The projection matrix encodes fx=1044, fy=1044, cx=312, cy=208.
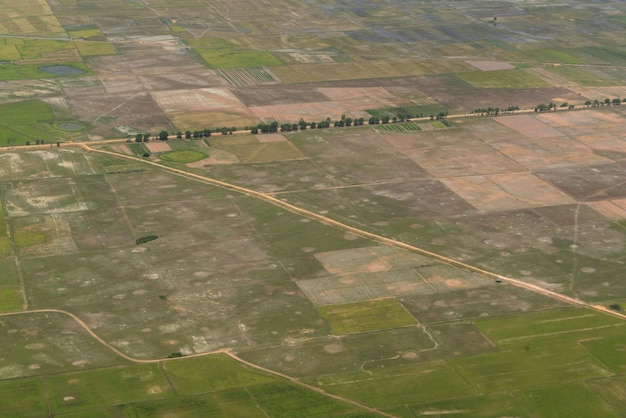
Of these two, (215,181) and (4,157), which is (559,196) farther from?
(4,157)

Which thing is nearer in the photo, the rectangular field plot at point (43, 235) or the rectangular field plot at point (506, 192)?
the rectangular field plot at point (43, 235)

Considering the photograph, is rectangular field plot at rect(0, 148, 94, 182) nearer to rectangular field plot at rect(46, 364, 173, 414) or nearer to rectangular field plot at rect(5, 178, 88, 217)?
rectangular field plot at rect(5, 178, 88, 217)

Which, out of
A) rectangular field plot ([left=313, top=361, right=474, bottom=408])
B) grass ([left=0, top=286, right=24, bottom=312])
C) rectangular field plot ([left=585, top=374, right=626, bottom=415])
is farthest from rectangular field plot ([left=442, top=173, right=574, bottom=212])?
grass ([left=0, top=286, right=24, bottom=312])

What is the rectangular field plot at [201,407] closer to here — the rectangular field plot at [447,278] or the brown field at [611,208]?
the rectangular field plot at [447,278]

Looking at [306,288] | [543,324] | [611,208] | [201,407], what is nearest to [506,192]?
[611,208]

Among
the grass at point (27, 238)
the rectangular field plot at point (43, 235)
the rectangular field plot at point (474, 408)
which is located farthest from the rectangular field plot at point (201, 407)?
the grass at point (27, 238)
